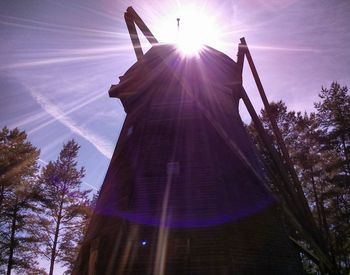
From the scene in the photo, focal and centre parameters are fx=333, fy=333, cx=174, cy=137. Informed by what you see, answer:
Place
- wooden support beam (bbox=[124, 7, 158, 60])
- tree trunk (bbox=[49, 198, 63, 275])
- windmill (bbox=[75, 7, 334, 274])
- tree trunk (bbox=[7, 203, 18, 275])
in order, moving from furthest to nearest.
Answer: tree trunk (bbox=[49, 198, 63, 275])
tree trunk (bbox=[7, 203, 18, 275])
wooden support beam (bbox=[124, 7, 158, 60])
windmill (bbox=[75, 7, 334, 274])

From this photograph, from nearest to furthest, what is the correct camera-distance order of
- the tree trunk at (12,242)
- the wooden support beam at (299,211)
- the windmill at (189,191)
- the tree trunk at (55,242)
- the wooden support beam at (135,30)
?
the windmill at (189,191), the wooden support beam at (299,211), the wooden support beam at (135,30), the tree trunk at (12,242), the tree trunk at (55,242)

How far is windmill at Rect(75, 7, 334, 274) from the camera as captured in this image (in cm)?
732

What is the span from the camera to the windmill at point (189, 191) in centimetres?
732

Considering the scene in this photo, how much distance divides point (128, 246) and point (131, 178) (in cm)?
168

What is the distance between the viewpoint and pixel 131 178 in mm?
8414

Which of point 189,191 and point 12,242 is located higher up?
point 12,242

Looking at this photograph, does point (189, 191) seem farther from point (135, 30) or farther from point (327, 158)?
point (327, 158)

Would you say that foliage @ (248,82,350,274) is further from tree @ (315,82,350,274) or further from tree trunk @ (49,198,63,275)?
tree trunk @ (49,198,63,275)

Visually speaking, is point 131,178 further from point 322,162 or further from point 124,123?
point 322,162

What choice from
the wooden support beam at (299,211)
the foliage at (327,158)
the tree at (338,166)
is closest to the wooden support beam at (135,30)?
the wooden support beam at (299,211)

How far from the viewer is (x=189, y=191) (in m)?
7.88

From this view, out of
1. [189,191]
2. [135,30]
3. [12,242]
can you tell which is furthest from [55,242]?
[189,191]

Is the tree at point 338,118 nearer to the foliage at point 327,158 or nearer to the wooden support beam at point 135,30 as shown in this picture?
the foliage at point 327,158

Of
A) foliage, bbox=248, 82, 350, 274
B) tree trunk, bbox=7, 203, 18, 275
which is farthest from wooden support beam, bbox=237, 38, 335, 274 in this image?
tree trunk, bbox=7, 203, 18, 275
